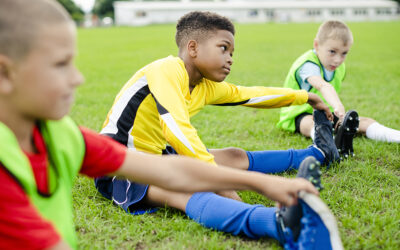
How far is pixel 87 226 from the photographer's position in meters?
2.11

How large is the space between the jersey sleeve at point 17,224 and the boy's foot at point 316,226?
0.88 metres

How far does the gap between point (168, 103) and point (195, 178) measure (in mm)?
753

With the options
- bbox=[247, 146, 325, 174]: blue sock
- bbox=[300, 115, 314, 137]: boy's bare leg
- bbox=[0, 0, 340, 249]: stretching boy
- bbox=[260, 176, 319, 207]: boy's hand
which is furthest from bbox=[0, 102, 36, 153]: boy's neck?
bbox=[300, 115, 314, 137]: boy's bare leg

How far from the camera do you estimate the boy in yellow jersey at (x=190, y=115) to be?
197 centimetres

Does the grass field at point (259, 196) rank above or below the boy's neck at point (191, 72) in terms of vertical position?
below

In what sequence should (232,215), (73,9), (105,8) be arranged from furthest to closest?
(105,8)
(73,9)
(232,215)

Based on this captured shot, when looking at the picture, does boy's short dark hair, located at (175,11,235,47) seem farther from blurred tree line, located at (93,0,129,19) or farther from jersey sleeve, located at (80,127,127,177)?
blurred tree line, located at (93,0,129,19)

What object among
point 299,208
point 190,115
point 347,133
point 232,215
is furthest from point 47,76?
point 347,133

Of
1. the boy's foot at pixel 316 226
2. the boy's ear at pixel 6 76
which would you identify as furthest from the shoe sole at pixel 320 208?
the boy's ear at pixel 6 76

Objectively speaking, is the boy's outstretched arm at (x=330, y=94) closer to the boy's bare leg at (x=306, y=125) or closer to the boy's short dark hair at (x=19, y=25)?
the boy's bare leg at (x=306, y=125)

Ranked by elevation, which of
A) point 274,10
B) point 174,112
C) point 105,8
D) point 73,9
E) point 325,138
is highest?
point 105,8

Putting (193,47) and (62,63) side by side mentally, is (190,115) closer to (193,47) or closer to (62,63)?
(193,47)

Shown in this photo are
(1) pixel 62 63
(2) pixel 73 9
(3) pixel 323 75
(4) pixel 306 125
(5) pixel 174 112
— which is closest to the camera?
(1) pixel 62 63

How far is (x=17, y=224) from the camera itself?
1.04 m
